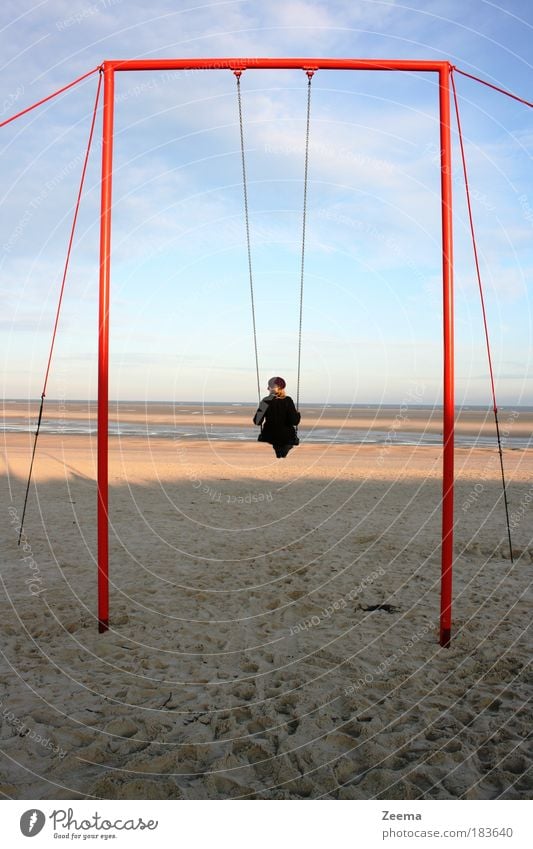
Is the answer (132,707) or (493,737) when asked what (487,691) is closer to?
(493,737)

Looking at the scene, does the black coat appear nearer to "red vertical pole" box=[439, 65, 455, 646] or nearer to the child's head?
the child's head

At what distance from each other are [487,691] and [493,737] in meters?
0.84

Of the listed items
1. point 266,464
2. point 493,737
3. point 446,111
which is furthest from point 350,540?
point 266,464

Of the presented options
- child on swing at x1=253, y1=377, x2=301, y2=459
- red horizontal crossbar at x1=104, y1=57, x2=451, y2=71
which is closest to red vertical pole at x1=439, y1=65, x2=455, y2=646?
red horizontal crossbar at x1=104, y1=57, x2=451, y2=71

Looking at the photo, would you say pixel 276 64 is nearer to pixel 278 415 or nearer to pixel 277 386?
pixel 277 386

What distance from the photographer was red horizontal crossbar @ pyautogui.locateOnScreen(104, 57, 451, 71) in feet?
22.0

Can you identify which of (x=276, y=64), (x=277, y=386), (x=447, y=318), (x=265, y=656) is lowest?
(x=265, y=656)

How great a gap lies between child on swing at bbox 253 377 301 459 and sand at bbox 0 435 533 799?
2.19m

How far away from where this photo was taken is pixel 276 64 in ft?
22.4

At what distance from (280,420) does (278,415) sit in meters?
0.08

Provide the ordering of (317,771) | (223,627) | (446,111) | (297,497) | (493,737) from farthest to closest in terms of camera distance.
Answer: (297,497), (223,627), (446,111), (493,737), (317,771)

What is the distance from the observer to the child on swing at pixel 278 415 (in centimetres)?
842

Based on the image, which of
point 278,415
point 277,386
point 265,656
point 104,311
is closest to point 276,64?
point 104,311

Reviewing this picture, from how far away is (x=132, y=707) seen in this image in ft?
18.0
